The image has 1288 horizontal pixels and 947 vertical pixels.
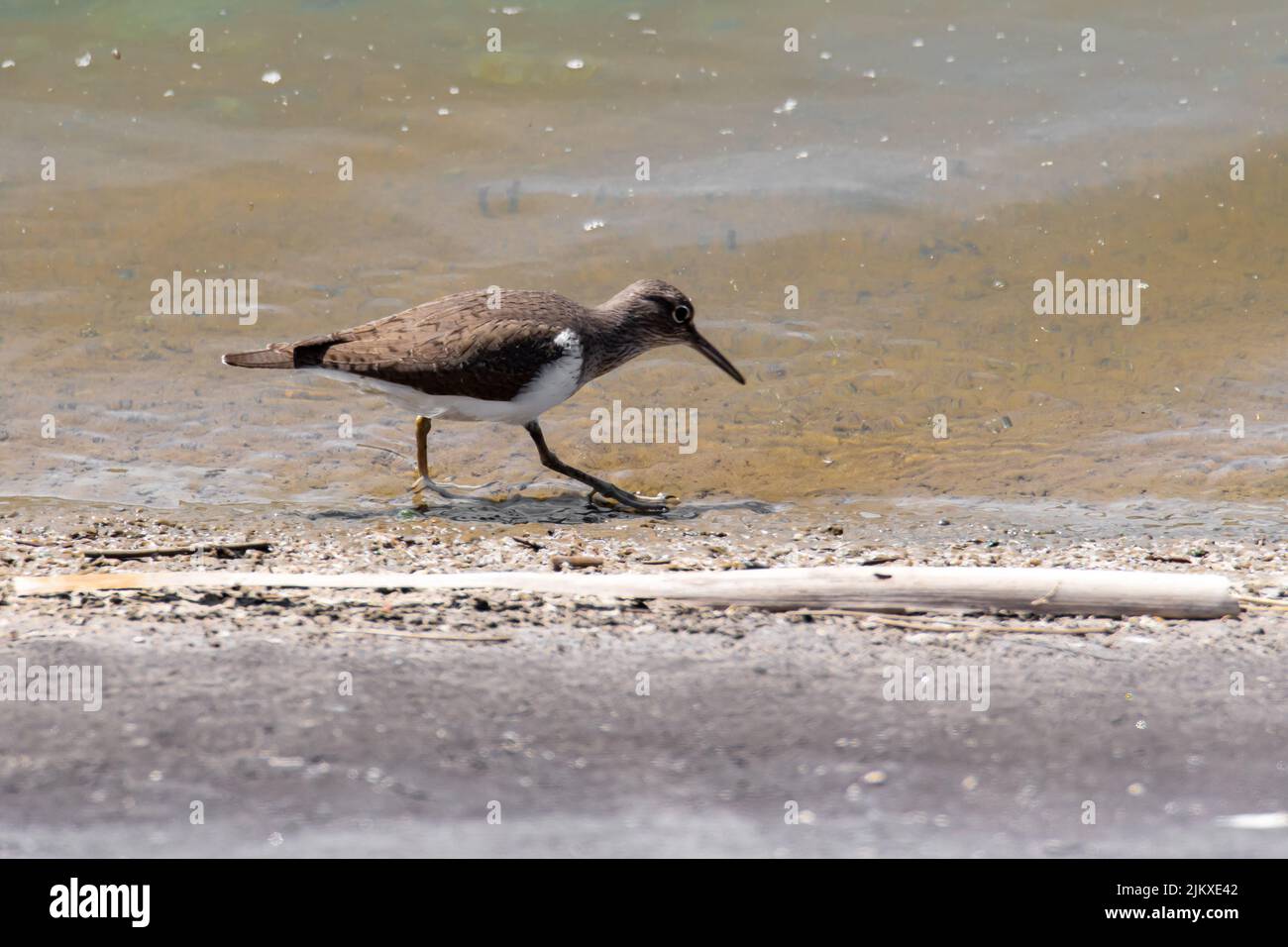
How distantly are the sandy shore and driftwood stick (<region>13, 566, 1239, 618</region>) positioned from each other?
0.24 feet

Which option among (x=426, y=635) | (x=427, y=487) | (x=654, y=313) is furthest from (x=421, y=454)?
(x=426, y=635)

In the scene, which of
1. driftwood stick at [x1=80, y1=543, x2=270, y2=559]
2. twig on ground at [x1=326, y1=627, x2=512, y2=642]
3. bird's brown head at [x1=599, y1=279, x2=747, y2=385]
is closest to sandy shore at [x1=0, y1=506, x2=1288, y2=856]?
twig on ground at [x1=326, y1=627, x2=512, y2=642]

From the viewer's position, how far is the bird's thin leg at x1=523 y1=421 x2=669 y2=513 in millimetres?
7457

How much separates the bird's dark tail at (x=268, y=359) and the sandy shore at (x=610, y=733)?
2.53 metres

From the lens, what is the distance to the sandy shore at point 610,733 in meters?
3.72

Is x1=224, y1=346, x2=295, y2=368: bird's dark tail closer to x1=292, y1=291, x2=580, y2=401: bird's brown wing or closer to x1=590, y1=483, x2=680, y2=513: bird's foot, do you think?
x1=292, y1=291, x2=580, y2=401: bird's brown wing

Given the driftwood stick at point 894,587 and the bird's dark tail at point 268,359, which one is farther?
the bird's dark tail at point 268,359

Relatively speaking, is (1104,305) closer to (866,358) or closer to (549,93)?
(866,358)

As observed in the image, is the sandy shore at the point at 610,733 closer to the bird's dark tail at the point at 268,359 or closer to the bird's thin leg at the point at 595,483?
the bird's thin leg at the point at 595,483

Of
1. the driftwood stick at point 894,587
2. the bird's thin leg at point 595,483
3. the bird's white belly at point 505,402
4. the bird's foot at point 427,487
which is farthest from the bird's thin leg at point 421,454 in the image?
the driftwood stick at point 894,587

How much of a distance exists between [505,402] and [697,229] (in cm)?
380

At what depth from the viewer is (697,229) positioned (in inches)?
421
